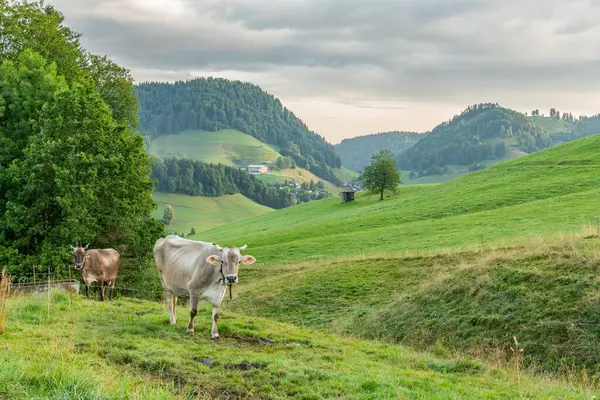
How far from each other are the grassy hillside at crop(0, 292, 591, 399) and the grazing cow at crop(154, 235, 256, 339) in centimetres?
99

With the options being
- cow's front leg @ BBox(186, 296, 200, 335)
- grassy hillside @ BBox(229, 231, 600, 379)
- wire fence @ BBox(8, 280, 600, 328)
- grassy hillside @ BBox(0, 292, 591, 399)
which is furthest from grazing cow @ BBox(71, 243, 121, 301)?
cow's front leg @ BBox(186, 296, 200, 335)

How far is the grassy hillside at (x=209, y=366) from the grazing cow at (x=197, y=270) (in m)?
0.99

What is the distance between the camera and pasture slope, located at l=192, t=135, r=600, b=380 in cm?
1641

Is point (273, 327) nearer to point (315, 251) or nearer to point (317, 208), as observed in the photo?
point (315, 251)

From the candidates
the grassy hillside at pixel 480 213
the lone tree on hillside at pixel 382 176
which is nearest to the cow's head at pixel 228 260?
the grassy hillside at pixel 480 213

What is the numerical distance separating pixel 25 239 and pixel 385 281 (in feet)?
67.5

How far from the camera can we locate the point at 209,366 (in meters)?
11.5

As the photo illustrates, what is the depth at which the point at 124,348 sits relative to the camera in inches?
486

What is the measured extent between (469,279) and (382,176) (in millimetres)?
80706

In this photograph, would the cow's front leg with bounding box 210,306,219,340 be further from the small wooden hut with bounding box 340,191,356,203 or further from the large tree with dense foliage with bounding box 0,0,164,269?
the small wooden hut with bounding box 340,191,356,203

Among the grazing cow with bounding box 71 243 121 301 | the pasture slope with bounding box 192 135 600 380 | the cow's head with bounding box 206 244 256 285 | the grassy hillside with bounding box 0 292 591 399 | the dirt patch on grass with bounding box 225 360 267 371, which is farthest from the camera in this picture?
the grazing cow with bounding box 71 243 121 301

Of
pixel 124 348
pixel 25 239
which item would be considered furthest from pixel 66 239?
pixel 124 348

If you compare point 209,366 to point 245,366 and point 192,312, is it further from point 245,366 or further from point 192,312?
point 192,312

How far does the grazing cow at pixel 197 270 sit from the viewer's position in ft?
49.7
